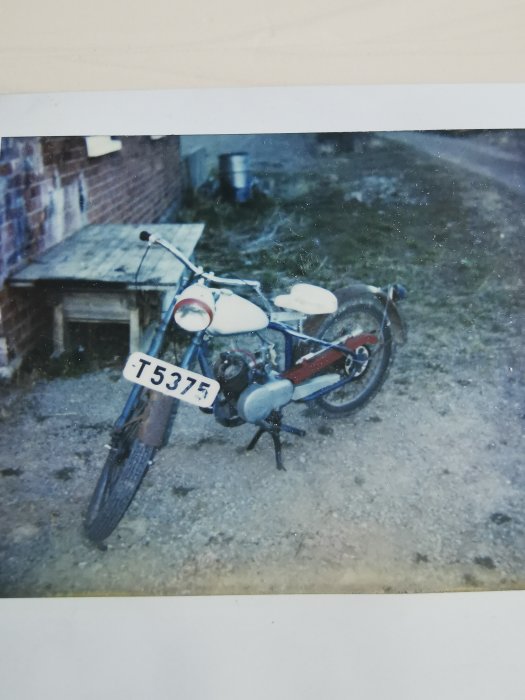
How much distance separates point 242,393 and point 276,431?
0.25ft

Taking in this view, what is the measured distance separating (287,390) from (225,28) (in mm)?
550

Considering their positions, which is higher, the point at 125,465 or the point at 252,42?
the point at 252,42

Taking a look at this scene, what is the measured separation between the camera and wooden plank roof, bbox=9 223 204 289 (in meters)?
0.77

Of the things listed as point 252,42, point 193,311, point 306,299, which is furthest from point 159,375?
point 252,42

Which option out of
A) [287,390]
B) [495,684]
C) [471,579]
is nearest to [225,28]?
[287,390]

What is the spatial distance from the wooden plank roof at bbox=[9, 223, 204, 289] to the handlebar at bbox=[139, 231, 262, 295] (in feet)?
0.07

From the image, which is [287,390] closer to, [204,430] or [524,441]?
[204,430]

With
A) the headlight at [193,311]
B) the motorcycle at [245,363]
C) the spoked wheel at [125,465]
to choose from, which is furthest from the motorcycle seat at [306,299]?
the spoked wheel at [125,465]

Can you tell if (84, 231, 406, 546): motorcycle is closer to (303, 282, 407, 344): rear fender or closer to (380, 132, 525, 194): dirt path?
(303, 282, 407, 344): rear fender

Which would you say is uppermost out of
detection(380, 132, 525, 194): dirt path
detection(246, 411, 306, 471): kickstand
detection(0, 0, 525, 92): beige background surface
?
detection(0, 0, 525, 92): beige background surface

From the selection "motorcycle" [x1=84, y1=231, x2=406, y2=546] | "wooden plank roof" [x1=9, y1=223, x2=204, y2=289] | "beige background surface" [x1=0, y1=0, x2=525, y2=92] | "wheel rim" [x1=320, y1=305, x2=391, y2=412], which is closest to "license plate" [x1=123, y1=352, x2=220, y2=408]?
"motorcycle" [x1=84, y1=231, x2=406, y2=546]

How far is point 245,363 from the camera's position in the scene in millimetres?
812

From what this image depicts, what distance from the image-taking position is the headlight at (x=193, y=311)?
739 mm

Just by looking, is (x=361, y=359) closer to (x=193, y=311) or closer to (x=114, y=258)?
(x=193, y=311)
